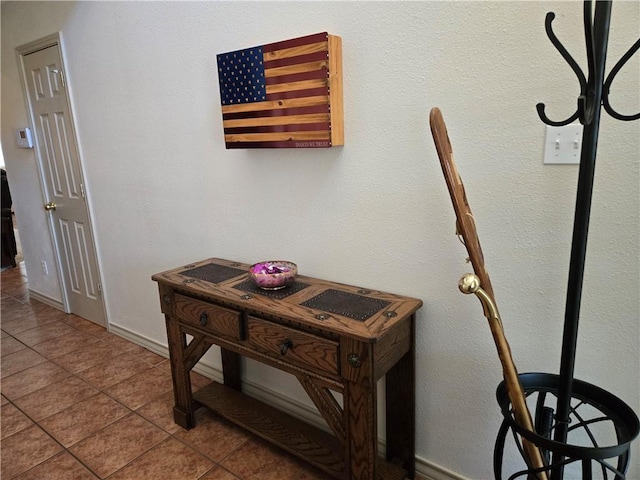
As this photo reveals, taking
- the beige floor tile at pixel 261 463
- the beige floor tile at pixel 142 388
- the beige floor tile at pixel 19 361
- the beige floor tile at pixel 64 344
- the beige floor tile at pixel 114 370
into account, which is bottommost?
the beige floor tile at pixel 261 463

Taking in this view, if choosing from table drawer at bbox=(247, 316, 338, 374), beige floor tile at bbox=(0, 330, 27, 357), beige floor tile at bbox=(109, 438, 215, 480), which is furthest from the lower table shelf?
beige floor tile at bbox=(0, 330, 27, 357)

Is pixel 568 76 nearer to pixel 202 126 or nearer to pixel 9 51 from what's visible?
pixel 202 126

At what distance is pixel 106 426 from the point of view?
2.15 m

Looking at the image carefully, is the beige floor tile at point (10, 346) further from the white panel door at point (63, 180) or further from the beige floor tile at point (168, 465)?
the beige floor tile at point (168, 465)

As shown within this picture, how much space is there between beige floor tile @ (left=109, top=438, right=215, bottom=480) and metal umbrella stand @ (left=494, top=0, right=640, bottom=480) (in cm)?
127

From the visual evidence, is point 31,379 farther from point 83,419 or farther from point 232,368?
point 232,368

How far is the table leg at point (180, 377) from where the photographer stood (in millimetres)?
2039

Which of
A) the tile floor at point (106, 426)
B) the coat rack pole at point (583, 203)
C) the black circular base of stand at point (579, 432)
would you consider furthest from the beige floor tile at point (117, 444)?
the coat rack pole at point (583, 203)

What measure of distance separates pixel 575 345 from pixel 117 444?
197cm

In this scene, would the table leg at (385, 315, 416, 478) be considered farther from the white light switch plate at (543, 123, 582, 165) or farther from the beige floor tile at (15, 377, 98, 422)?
the beige floor tile at (15, 377, 98, 422)

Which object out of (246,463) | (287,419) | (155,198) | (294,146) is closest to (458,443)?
(287,419)

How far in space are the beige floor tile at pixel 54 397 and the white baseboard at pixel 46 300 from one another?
1.30m

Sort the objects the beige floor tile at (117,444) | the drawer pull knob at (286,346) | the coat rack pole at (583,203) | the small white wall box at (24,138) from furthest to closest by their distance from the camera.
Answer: the small white wall box at (24,138) < the beige floor tile at (117,444) < the drawer pull knob at (286,346) < the coat rack pole at (583,203)

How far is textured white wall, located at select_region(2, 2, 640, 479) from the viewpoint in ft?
4.03
